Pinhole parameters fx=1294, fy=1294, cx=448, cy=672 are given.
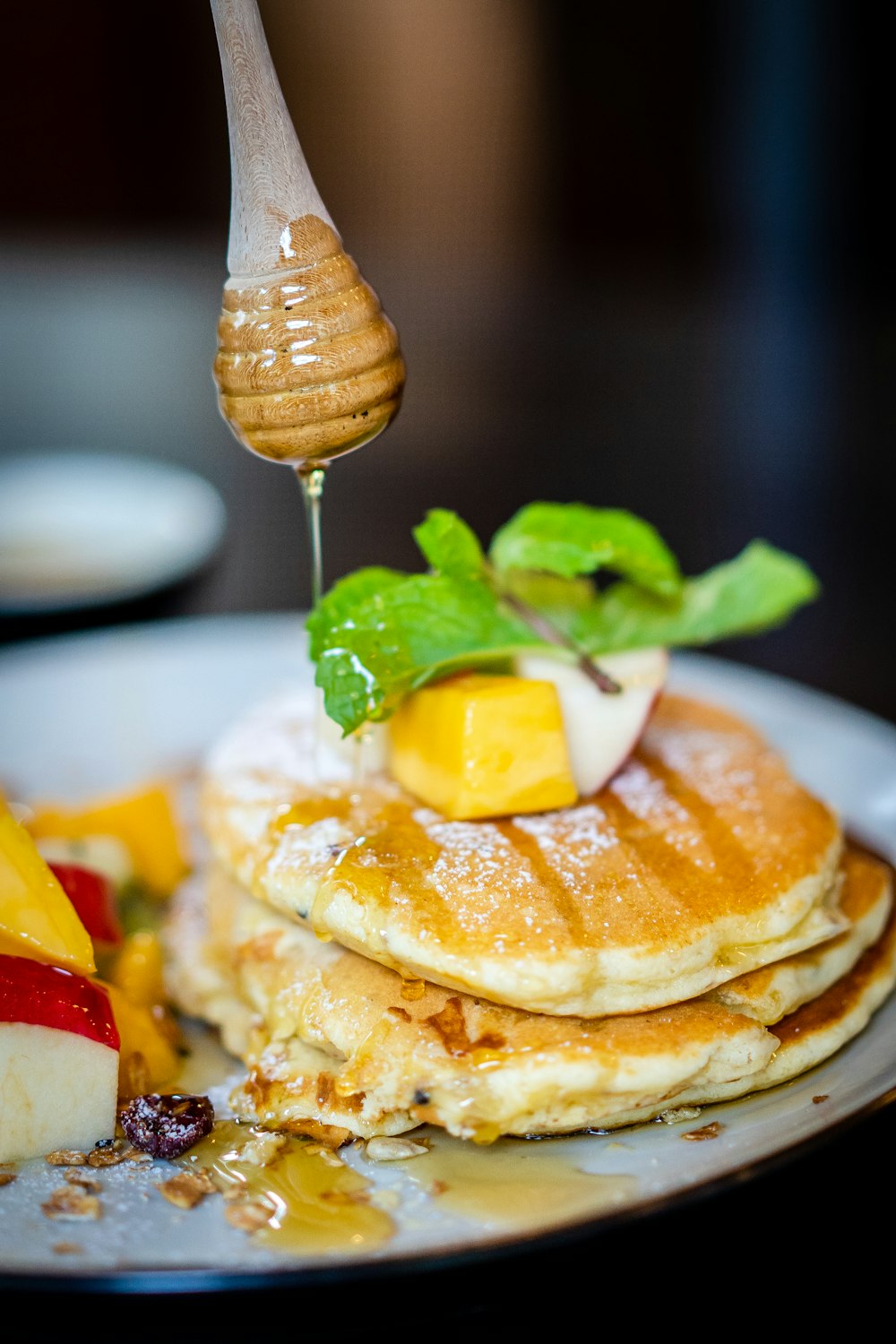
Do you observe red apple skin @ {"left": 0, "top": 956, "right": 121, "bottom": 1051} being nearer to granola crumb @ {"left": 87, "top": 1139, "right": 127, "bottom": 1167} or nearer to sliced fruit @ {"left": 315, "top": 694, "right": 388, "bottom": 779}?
granola crumb @ {"left": 87, "top": 1139, "right": 127, "bottom": 1167}

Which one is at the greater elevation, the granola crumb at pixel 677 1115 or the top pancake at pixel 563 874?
the top pancake at pixel 563 874

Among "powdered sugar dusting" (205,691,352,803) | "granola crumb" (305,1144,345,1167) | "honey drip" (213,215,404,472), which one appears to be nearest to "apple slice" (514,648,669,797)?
"powdered sugar dusting" (205,691,352,803)

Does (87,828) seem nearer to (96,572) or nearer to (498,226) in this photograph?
(96,572)

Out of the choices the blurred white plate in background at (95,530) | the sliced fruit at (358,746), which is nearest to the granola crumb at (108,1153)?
the sliced fruit at (358,746)

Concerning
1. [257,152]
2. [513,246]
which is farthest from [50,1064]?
[513,246]

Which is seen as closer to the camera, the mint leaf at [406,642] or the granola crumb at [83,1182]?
the granola crumb at [83,1182]

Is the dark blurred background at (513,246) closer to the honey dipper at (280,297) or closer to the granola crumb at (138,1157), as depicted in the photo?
the honey dipper at (280,297)

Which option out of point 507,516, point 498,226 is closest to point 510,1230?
point 507,516
